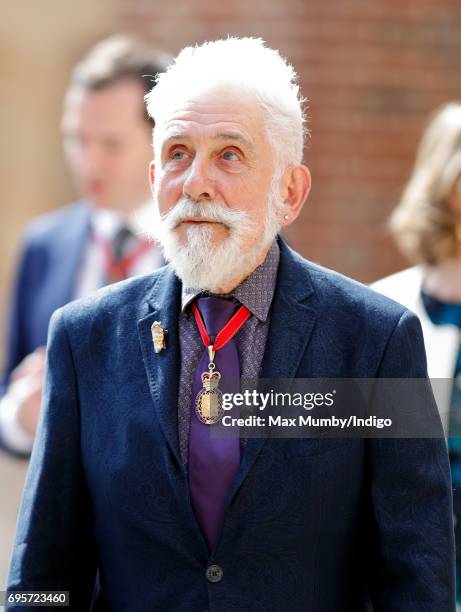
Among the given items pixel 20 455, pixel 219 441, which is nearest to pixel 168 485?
pixel 219 441

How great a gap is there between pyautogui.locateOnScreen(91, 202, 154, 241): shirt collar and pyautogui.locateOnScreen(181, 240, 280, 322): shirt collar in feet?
5.53

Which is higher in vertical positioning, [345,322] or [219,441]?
[345,322]

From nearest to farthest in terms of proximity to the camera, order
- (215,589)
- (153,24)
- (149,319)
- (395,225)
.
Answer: (215,589)
(149,319)
(395,225)
(153,24)

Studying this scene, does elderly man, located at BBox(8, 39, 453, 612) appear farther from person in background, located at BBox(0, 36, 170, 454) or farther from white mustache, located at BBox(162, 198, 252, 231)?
person in background, located at BBox(0, 36, 170, 454)

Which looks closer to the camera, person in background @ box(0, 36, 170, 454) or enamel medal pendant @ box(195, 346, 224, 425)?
enamel medal pendant @ box(195, 346, 224, 425)

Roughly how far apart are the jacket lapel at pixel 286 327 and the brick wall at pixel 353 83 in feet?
12.0

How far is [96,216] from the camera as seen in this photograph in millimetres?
4578

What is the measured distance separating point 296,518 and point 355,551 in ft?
0.65

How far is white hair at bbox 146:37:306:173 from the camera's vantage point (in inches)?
103

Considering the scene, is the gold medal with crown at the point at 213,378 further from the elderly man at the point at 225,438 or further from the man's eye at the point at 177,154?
the man's eye at the point at 177,154

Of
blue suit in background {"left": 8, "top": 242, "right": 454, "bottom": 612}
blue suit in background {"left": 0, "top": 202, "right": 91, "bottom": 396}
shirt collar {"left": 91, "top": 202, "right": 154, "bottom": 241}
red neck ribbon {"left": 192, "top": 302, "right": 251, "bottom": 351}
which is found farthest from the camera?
shirt collar {"left": 91, "top": 202, "right": 154, "bottom": 241}

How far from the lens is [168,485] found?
8.36 feet

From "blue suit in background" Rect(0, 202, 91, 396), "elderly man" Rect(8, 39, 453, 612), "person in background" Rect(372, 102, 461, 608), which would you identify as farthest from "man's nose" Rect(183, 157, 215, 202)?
"blue suit in background" Rect(0, 202, 91, 396)

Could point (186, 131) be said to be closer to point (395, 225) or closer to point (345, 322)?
point (345, 322)
